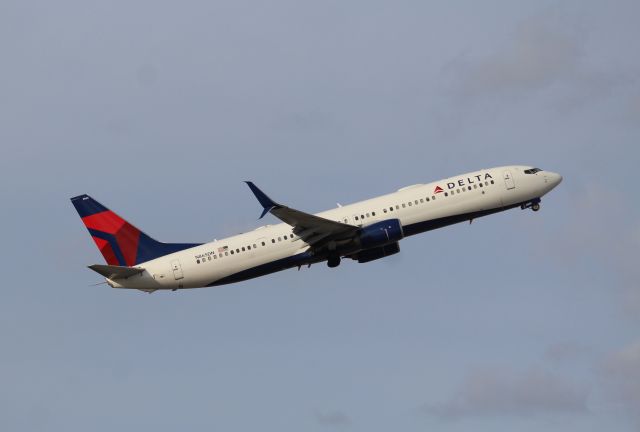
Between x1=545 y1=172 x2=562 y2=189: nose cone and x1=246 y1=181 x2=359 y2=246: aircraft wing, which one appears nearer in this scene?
x1=246 y1=181 x2=359 y2=246: aircraft wing

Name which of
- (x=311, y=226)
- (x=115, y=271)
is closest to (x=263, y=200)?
(x=311, y=226)

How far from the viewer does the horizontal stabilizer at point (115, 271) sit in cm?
7738

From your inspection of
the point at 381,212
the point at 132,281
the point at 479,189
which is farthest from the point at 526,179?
the point at 132,281

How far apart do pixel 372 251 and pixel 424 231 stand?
4.96 m

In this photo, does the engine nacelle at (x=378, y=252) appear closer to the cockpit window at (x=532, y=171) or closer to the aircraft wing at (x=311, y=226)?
the aircraft wing at (x=311, y=226)

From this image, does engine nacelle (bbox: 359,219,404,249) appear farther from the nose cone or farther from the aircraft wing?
the nose cone

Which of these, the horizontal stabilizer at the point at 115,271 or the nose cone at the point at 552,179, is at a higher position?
the nose cone at the point at 552,179

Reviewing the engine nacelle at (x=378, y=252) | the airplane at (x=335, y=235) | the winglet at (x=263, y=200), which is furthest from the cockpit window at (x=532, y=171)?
the winglet at (x=263, y=200)

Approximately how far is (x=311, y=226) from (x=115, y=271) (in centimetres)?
1394

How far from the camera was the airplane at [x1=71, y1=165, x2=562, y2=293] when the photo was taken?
3095 inches

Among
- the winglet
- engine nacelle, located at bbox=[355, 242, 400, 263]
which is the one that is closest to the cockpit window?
engine nacelle, located at bbox=[355, 242, 400, 263]

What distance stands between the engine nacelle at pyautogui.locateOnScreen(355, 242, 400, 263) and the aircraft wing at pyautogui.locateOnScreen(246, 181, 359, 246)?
4.60 m

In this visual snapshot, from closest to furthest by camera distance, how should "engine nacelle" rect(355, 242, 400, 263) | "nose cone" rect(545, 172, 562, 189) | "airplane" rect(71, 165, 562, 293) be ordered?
"airplane" rect(71, 165, 562, 293)
"nose cone" rect(545, 172, 562, 189)
"engine nacelle" rect(355, 242, 400, 263)

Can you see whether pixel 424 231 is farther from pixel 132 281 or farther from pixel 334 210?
pixel 132 281
